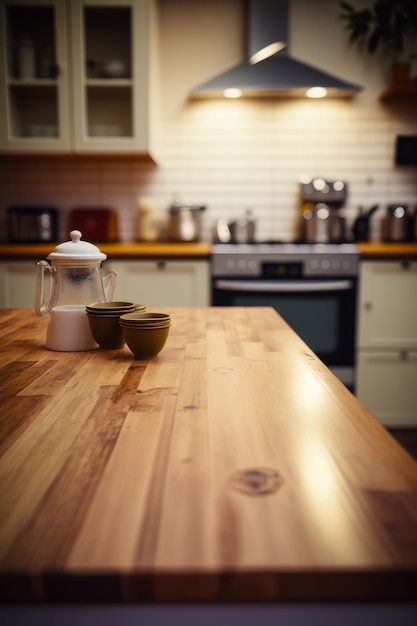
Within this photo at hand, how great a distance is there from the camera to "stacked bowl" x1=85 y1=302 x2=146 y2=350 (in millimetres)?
1019

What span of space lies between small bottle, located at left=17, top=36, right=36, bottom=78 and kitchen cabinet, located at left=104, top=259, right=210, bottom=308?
1143 millimetres

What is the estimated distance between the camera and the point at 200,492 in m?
0.48

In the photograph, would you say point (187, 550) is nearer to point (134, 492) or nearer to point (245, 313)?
point (134, 492)

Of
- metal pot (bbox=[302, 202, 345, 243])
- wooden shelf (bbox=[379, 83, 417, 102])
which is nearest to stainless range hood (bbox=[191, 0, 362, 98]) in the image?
wooden shelf (bbox=[379, 83, 417, 102])

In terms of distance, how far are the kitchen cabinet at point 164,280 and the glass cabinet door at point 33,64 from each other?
772 millimetres

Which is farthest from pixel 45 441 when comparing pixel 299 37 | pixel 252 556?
pixel 299 37

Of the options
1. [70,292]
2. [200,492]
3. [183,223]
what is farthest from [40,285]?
[183,223]

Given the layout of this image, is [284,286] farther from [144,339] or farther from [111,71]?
[144,339]

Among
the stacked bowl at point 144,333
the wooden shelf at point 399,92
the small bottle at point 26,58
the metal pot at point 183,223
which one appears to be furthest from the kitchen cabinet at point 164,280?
the stacked bowl at point 144,333

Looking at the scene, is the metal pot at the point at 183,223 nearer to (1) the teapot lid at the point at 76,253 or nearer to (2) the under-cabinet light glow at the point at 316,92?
(2) the under-cabinet light glow at the point at 316,92

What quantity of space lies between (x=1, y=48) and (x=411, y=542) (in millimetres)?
3228

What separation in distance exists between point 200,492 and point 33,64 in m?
3.10

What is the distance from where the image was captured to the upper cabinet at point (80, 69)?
2930 millimetres

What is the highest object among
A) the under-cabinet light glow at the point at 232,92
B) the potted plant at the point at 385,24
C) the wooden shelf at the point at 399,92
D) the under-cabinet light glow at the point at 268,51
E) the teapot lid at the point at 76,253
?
the potted plant at the point at 385,24
